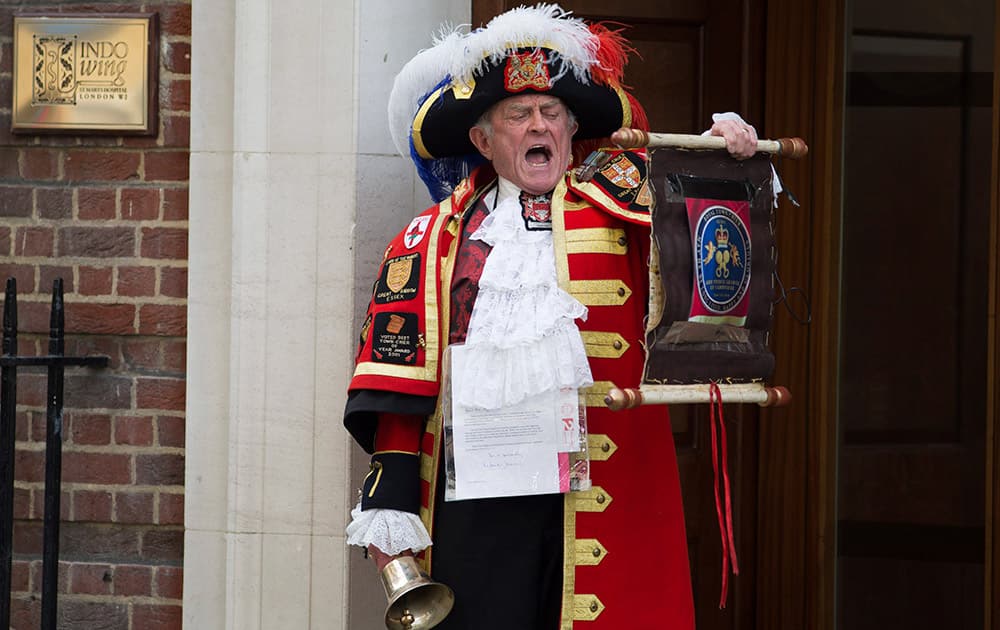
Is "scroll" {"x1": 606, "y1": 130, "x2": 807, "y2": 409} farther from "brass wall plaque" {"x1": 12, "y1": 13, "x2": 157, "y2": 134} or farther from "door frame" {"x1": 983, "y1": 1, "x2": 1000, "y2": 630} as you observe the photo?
"brass wall plaque" {"x1": 12, "y1": 13, "x2": 157, "y2": 134}

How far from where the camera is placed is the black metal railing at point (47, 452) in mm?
3311

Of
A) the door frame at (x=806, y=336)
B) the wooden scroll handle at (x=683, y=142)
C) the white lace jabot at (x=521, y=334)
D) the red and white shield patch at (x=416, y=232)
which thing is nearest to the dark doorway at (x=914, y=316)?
the door frame at (x=806, y=336)

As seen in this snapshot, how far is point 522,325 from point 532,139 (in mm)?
423

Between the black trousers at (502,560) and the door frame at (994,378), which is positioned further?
the door frame at (994,378)

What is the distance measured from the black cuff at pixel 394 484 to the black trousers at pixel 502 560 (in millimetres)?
95

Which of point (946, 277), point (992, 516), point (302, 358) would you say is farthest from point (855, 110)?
point (302, 358)

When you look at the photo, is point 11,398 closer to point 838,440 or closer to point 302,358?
point 302,358

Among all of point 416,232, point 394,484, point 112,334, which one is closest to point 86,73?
point 112,334

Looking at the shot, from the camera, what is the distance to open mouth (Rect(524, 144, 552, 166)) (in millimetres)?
2928

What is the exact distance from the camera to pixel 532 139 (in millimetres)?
2912

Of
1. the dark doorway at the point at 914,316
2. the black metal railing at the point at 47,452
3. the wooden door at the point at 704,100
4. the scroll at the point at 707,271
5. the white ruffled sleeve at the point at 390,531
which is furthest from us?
the wooden door at the point at 704,100

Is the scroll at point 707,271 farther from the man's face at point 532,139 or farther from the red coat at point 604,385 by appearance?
the man's face at point 532,139

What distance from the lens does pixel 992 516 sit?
3604 millimetres

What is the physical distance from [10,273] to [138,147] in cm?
50
